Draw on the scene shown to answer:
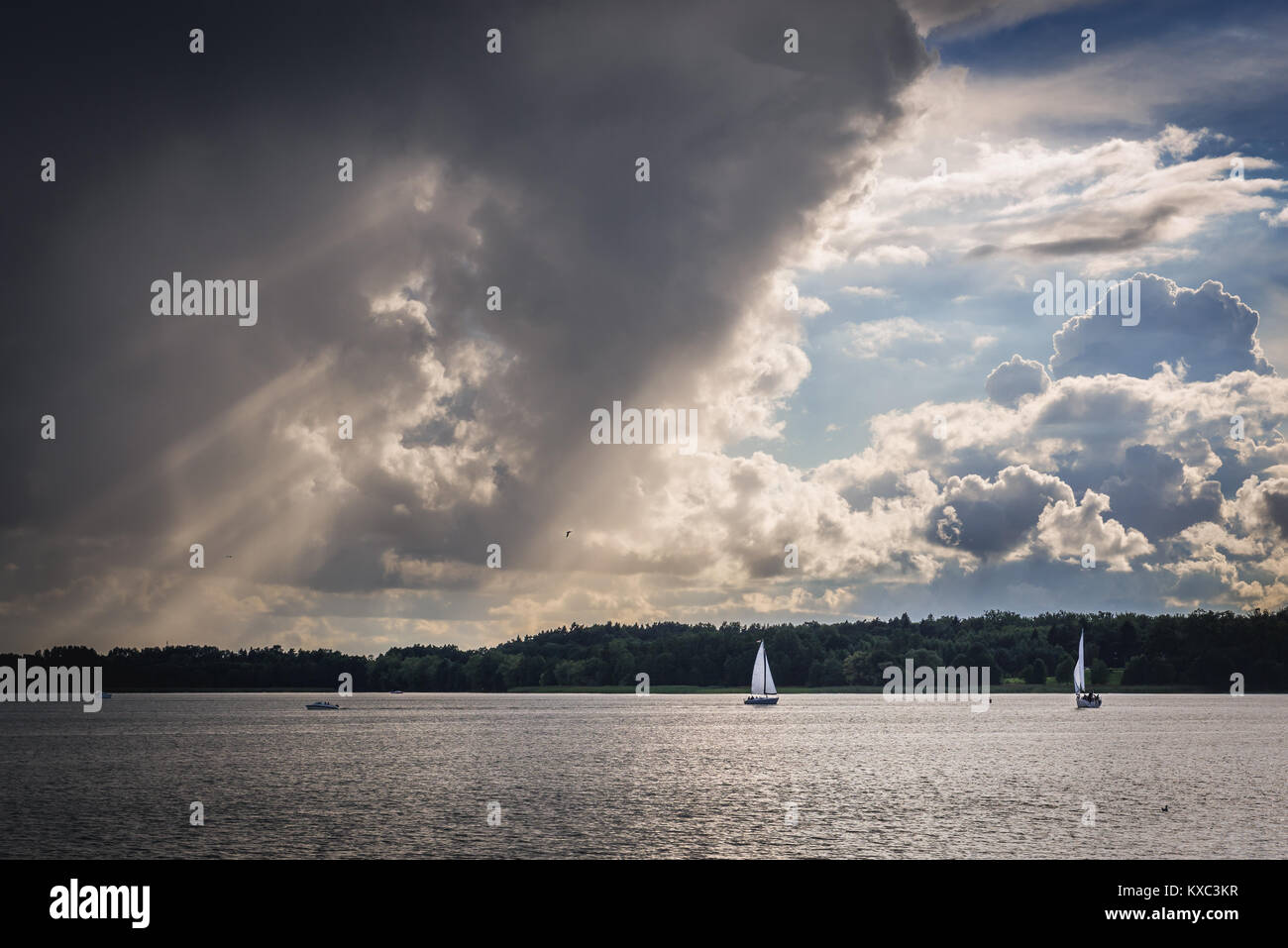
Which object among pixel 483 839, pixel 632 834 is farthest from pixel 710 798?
pixel 483 839

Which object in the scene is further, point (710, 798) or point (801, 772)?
point (801, 772)

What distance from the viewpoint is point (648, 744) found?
17512 cm
